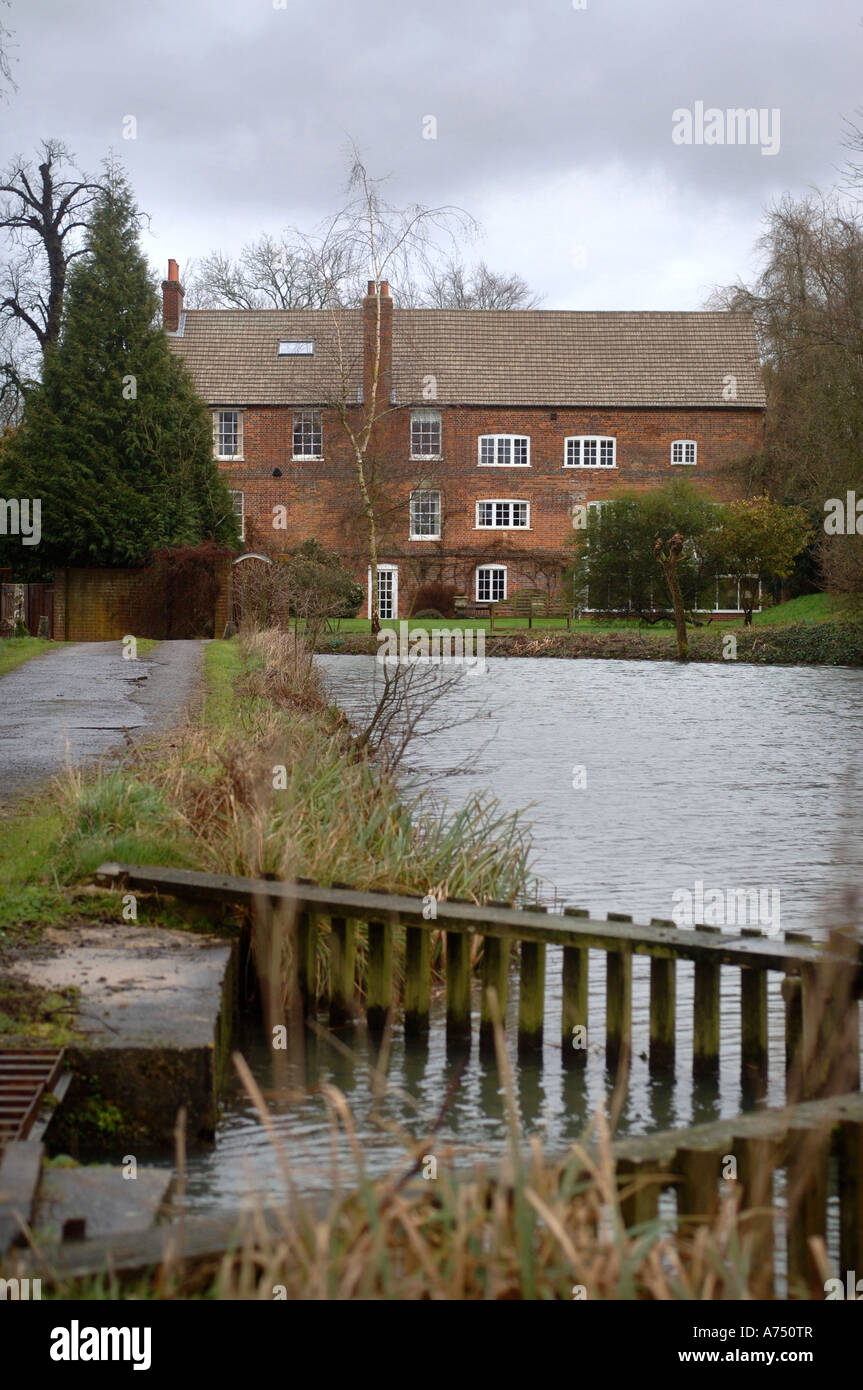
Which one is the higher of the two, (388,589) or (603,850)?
(388,589)

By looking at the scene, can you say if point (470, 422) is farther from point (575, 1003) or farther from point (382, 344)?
point (575, 1003)

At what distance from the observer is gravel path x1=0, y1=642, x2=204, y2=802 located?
10.6 m

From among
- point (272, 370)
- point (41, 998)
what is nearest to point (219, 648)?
point (41, 998)

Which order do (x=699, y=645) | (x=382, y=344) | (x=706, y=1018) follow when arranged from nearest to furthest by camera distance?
(x=706, y=1018) < (x=699, y=645) < (x=382, y=344)

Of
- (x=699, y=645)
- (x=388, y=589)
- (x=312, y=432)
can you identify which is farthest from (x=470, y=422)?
(x=699, y=645)

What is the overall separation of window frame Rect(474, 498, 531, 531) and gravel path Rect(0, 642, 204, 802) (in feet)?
82.1

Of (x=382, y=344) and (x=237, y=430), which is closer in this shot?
(x=382, y=344)

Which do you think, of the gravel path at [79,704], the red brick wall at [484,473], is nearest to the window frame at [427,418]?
the red brick wall at [484,473]

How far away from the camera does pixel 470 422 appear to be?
153 ft

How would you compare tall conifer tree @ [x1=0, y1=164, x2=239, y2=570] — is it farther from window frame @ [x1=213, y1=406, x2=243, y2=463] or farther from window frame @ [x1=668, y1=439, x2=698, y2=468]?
window frame @ [x1=668, y1=439, x2=698, y2=468]

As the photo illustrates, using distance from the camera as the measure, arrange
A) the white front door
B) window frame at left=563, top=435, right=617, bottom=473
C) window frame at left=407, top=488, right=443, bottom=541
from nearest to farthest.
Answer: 1. the white front door
2. window frame at left=407, top=488, right=443, bottom=541
3. window frame at left=563, top=435, right=617, bottom=473

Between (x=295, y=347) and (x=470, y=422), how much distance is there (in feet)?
20.0

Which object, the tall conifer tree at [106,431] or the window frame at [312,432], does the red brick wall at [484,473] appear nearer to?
the window frame at [312,432]

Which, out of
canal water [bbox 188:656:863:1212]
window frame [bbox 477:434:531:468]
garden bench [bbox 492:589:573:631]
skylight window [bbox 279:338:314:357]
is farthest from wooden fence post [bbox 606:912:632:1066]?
skylight window [bbox 279:338:314:357]
